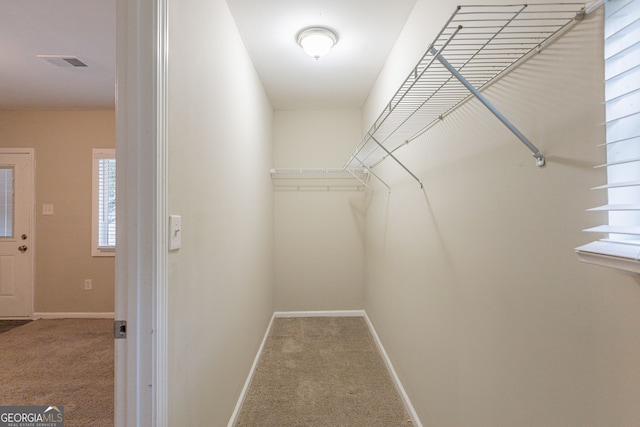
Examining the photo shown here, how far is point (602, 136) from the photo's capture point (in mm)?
592

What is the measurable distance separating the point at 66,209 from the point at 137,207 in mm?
3657

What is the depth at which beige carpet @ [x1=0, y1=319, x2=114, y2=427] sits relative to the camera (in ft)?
6.12

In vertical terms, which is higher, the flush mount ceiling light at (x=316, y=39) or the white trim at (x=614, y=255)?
the flush mount ceiling light at (x=316, y=39)

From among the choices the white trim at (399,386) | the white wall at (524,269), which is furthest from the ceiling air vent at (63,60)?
the white trim at (399,386)

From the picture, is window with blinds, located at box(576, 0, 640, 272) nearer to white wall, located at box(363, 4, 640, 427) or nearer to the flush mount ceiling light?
white wall, located at box(363, 4, 640, 427)

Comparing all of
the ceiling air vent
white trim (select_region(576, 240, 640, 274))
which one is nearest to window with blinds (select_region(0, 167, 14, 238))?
the ceiling air vent

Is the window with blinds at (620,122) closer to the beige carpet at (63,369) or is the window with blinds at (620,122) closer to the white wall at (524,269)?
the white wall at (524,269)

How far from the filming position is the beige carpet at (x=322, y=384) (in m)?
1.78

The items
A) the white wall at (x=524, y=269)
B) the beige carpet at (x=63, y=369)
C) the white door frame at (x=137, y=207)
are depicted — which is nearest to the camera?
the white wall at (x=524, y=269)

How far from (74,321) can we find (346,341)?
10.7 ft

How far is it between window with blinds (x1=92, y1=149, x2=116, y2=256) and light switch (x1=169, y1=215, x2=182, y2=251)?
3.20 metres

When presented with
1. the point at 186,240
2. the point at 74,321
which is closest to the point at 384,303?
the point at 186,240

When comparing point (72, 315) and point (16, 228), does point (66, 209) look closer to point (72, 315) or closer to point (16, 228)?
point (16, 228)

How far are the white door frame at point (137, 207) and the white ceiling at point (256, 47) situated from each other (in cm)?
109
